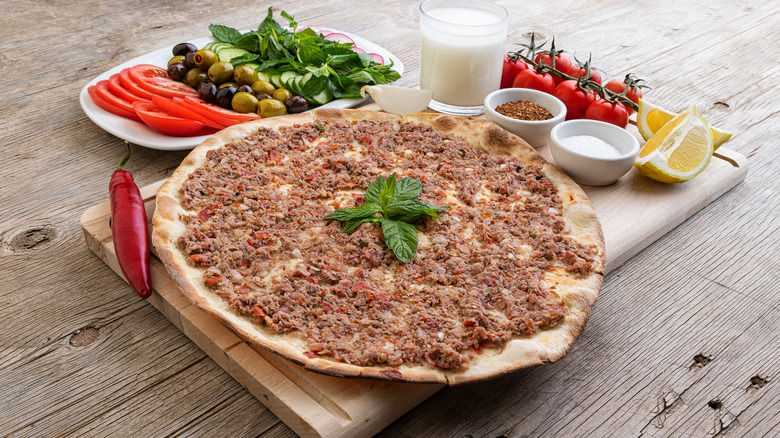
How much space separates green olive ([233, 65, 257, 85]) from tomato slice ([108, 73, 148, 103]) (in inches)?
26.2

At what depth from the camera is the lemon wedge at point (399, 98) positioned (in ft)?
14.2

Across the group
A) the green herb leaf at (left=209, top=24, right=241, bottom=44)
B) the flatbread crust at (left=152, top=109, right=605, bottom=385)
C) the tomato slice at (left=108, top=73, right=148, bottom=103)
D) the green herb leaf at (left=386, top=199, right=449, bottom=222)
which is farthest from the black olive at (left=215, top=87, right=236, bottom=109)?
the green herb leaf at (left=386, top=199, right=449, bottom=222)

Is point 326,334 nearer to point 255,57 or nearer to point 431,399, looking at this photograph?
point 431,399

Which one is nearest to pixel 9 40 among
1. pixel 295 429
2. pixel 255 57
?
pixel 255 57

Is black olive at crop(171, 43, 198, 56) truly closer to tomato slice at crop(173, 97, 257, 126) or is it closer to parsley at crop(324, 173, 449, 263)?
tomato slice at crop(173, 97, 257, 126)

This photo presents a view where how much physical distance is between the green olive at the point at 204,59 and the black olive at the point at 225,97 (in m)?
0.38

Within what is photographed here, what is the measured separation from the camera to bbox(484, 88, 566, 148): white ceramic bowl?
4035 mm

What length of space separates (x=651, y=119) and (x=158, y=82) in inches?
128

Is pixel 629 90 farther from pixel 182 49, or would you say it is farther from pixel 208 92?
pixel 182 49

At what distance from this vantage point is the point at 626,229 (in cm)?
346

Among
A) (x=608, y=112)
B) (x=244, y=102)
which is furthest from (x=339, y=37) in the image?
(x=608, y=112)

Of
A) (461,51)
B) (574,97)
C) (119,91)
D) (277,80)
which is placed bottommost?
(277,80)

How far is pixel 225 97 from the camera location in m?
4.55

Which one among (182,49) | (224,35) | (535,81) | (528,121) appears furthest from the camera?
(224,35)
